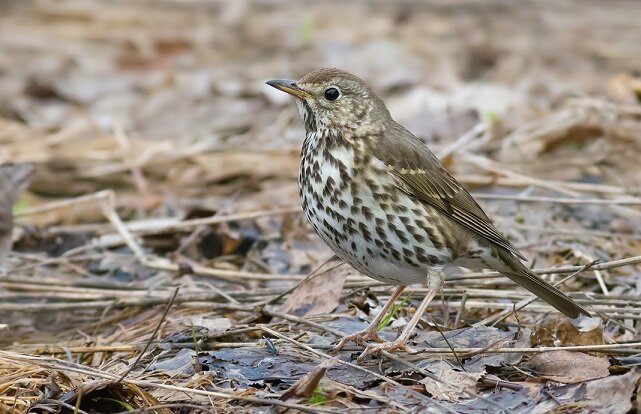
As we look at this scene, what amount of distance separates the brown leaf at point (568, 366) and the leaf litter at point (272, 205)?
0.03ft

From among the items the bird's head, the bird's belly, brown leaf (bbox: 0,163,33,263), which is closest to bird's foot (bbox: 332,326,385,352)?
the bird's belly

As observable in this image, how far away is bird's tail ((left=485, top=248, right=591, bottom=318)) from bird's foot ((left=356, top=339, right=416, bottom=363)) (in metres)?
0.81

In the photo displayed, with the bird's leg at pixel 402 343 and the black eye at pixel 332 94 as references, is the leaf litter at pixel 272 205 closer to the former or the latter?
the bird's leg at pixel 402 343

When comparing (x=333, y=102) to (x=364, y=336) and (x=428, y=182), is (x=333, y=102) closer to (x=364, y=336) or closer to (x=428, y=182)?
(x=428, y=182)

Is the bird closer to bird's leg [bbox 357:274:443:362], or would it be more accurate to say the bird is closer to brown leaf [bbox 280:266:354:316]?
bird's leg [bbox 357:274:443:362]

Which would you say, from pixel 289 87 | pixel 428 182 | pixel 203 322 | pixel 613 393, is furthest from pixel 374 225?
pixel 613 393

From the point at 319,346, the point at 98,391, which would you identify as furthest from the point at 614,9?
the point at 98,391

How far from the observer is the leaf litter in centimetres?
425

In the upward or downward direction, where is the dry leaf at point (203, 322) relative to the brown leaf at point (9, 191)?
downward

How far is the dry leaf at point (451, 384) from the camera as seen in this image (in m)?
4.06

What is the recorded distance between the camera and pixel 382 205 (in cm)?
483

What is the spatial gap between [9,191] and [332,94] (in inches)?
91.6

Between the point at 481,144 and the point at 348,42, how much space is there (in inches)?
179

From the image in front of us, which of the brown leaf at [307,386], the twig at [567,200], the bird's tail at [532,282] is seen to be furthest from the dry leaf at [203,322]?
the twig at [567,200]
